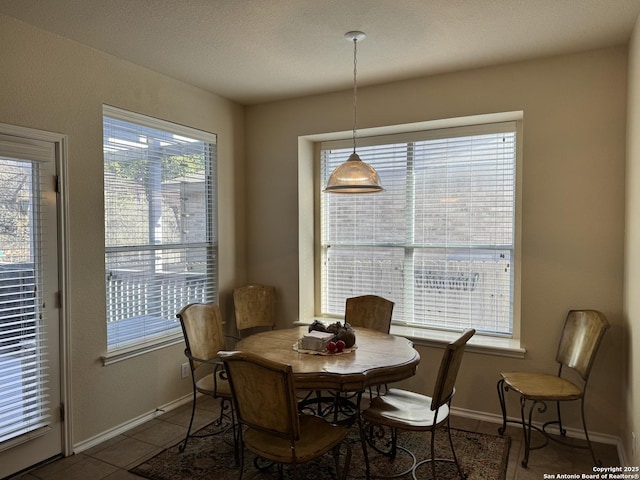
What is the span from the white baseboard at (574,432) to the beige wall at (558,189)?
1.5 inches

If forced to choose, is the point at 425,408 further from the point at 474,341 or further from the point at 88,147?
the point at 88,147

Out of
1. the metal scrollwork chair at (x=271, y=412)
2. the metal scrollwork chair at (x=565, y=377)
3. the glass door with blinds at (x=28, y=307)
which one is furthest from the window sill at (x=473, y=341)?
the glass door with blinds at (x=28, y=307)

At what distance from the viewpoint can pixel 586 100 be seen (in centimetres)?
312

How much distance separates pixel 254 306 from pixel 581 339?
2736 mm

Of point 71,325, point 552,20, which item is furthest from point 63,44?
point 552,20

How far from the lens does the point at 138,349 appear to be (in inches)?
136

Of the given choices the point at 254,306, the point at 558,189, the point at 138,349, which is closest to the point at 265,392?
the point at 138,349

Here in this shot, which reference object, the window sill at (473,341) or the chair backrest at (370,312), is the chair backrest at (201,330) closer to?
the chair backrest at (370,312)

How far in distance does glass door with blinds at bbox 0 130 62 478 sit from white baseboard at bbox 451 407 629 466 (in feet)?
9.64

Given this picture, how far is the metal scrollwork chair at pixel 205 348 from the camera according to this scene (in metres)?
2.96

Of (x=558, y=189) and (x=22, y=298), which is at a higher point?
(x=558, y=189)

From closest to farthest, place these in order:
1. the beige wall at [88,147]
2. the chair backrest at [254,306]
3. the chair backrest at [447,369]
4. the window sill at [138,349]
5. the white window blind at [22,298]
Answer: the chair backrest at [447,369] → the white window blind at [22,298] → the beige wall at [88,147] → the window sill at [138,349] → the chair backrest at [254,306]

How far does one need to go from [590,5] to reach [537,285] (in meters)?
1.85

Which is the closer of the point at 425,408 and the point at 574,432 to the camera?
the point at 425,408
